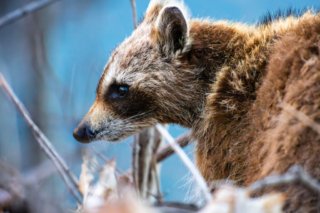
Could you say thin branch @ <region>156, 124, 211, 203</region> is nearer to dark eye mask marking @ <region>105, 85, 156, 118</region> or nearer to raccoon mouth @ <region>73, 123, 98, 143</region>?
dark eye mask marking @ <region>105, 85, 156, 118</region>

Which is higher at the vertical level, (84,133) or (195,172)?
(84,133)

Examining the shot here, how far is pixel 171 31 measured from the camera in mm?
5539

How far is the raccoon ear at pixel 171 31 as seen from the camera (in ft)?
17.9

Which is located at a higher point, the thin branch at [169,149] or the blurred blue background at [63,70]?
the blurred blue background at [63,70]

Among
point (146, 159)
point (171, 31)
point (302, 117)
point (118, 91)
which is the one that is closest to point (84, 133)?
point (118, 91)

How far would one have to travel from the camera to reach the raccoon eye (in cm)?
555

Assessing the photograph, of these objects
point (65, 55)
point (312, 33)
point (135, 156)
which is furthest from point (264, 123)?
point (65, 55)

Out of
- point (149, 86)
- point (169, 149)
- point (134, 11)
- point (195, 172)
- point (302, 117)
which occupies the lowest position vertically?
point (302, 117)

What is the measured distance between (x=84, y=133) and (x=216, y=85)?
1068 mm

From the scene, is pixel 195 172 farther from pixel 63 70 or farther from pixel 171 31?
pixel 63 70

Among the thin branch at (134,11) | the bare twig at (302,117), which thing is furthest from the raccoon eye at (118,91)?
the bare twig at (302,117)

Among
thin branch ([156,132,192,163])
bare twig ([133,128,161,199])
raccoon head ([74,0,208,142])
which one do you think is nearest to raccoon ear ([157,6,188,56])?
raccoon head ([74,0,208,142])

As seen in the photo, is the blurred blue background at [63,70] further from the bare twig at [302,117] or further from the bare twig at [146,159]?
the bare twig at [302,117]

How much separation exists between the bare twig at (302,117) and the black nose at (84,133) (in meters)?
1.82
